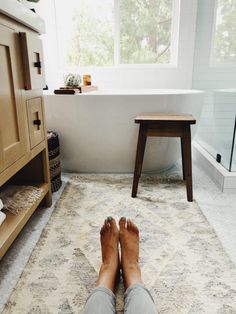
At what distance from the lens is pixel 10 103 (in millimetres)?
906

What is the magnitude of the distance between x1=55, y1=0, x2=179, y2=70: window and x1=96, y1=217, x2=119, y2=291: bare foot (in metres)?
1.94

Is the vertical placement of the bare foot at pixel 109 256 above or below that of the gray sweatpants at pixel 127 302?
below

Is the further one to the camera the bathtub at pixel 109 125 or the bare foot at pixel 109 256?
the bathtub at pixel 109 125

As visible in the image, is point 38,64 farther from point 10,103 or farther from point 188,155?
point 188,155

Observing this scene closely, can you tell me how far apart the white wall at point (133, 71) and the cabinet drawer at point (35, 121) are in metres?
1.32

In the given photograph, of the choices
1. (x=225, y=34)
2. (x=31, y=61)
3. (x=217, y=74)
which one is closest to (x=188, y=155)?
(x=31, y=61)

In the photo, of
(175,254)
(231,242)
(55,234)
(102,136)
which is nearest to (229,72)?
(102,136)

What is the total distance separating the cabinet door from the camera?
0.84 metres

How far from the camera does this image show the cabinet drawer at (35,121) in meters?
1.10

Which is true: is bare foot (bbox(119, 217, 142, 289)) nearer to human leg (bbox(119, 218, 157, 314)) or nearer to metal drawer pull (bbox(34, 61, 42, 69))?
human leg (bbox(119, 218, 157, 314))

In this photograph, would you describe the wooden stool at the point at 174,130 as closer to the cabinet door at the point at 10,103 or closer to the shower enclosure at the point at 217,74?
the shower enclosure at the point at 217,74

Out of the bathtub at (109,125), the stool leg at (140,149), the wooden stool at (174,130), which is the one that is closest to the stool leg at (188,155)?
the wooden stool at (174,130)

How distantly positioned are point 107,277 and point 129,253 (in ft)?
0.46

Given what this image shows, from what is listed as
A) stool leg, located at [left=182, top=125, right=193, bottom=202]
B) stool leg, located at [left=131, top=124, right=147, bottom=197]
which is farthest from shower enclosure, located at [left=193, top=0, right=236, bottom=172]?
stool leg, located at [left=131, top=124, right=147, bottom=197]
